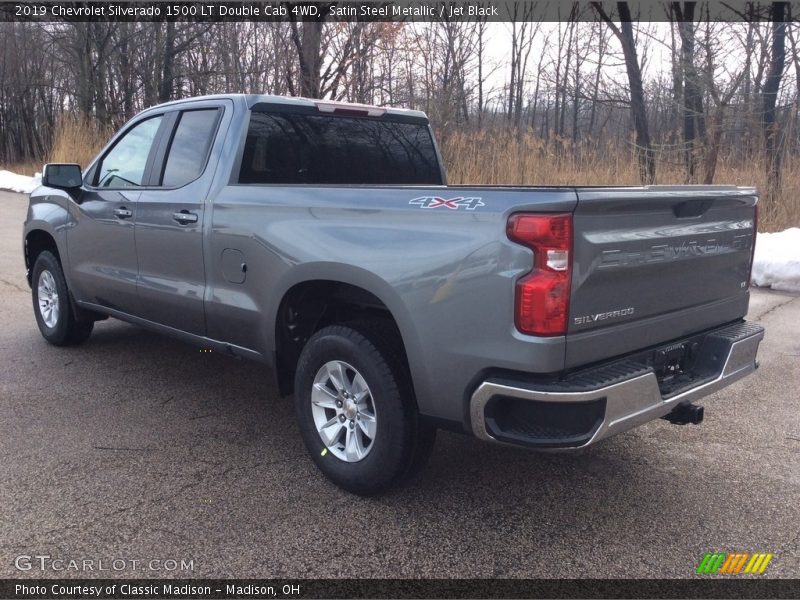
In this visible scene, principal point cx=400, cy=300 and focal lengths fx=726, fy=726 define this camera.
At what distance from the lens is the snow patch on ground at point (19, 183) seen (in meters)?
19.8

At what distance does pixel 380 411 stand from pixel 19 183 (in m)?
21.0

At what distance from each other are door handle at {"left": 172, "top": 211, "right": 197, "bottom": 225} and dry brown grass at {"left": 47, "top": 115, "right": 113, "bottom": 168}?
1495 centimetres

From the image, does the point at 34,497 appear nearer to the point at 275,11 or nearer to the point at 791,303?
the point at 791,303

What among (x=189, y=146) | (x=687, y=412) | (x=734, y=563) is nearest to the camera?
(x=734, y=563)

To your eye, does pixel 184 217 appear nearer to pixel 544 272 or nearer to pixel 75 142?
pixel 544 272

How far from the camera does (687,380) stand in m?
3.31

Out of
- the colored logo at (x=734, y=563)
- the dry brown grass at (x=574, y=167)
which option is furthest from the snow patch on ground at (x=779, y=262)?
the colored logo at (x=734, y=563)

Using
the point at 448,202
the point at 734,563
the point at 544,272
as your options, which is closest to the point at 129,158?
the point at 448,202

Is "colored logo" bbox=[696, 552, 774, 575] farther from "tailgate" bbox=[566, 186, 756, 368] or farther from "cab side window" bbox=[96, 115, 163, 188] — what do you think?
"cab side window" bbox=[96, 115, 163, 188]

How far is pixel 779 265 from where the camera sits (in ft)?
27.8

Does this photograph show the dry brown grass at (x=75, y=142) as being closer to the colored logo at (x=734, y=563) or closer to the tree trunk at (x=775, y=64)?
the tree trunk at (x=775, y=64)

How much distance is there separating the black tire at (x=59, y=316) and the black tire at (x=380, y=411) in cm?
299

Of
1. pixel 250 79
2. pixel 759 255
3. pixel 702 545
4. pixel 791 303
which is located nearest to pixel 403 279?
pixel 702 545

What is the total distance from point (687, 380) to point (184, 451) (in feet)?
8.41
